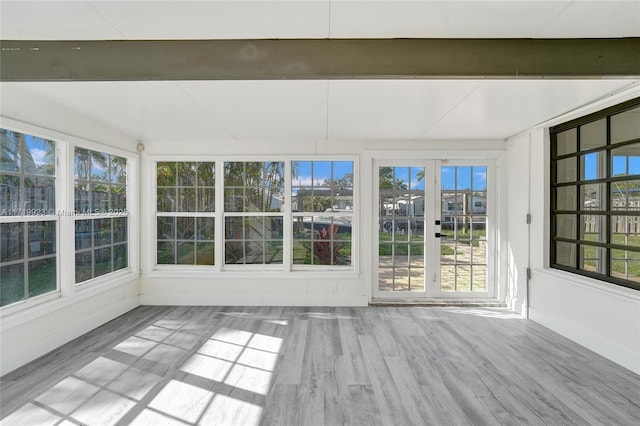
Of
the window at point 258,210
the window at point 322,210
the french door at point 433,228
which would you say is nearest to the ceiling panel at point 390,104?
the window at point 322,210

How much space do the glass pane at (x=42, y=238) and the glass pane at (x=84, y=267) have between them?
357mm

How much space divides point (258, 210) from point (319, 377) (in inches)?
102

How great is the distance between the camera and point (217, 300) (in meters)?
4.30

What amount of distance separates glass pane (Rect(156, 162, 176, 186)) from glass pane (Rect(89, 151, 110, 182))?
2.24ft

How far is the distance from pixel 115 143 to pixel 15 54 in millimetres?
2154

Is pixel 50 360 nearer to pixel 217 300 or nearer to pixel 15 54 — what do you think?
pixel 217 300

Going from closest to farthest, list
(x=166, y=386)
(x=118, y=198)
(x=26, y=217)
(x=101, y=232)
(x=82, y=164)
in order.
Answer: (x=166, y=386) → (x=26, y=217) → (x=82, y=164) → (x=101, y=232) → (x=118, y=198)

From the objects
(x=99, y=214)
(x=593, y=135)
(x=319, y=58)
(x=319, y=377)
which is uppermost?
(x=319, y=58)

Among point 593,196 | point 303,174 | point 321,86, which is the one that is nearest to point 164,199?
point 303,174

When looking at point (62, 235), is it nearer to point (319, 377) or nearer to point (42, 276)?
point (42, 276)

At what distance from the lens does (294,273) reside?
4340 millimetres

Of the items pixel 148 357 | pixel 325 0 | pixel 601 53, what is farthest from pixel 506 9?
pixel 148 357

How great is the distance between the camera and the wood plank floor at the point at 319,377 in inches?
79.5

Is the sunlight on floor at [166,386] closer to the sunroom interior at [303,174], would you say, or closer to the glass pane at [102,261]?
the sunroom interior at [303,174]
